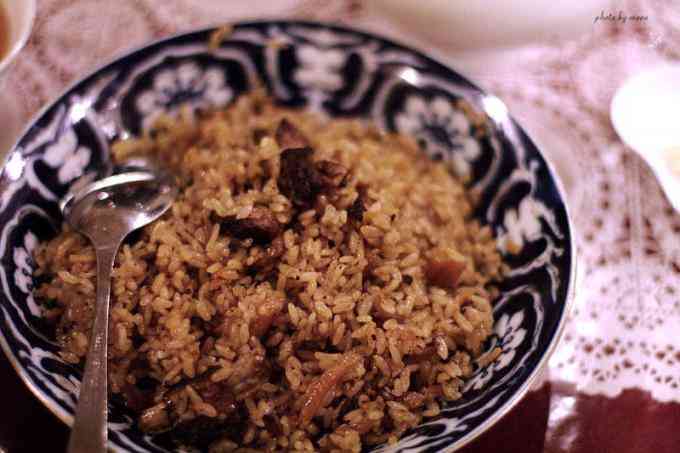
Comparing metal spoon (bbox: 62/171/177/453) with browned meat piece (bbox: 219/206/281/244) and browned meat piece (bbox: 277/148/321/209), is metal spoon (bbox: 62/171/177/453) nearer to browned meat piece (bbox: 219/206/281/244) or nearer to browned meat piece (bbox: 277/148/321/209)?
browned meat piece (bbox: 219/206/281/244)

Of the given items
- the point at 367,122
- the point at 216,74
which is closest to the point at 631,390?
the point at 367,122

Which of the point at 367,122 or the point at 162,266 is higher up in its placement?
the point at 367,122

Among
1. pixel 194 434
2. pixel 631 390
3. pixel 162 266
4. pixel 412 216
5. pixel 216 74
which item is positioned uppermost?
pixel 216 74

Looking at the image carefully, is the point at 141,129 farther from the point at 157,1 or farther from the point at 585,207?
the point at 585,207

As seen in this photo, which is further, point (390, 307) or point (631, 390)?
point (631, 390)

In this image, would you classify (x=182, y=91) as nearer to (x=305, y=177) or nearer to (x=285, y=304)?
(x=305, y=177)

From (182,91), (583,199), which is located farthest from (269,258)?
(583,199)
